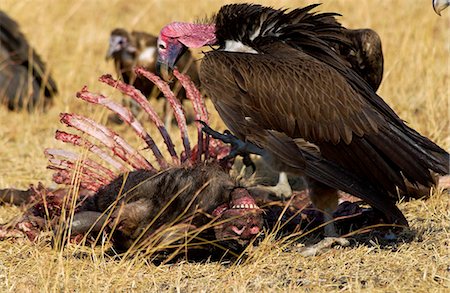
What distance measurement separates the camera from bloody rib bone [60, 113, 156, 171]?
459cm

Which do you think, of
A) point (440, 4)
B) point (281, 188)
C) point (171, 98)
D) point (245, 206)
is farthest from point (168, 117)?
point (245, 206)

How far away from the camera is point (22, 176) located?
19.1 ft

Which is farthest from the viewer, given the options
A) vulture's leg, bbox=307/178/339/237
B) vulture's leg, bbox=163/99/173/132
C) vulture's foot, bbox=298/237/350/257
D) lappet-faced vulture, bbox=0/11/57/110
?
lappet-faced vulture, bbox=0/11/57/110

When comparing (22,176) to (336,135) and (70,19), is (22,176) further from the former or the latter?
(70,19)

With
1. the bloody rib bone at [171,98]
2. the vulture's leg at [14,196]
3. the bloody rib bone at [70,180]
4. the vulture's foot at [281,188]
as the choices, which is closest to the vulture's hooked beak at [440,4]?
the vulture's foot at [281,188]

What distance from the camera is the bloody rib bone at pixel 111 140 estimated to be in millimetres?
4594

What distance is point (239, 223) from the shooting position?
382 cm

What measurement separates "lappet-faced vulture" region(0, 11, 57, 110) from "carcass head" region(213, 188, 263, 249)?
448 cm

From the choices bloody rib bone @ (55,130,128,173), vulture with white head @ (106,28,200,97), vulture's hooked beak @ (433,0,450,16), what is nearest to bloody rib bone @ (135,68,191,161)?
bloody rib bone @ (55,130,128,173)

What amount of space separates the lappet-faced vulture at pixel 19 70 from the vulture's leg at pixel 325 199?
4279 millimetres

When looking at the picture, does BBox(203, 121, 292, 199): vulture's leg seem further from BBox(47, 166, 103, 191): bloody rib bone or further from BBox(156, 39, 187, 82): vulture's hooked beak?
BBox(47, 166, 103, 191): bloody rib bone

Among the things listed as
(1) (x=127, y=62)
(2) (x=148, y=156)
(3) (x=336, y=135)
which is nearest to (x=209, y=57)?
(3) (x=336, y=135)

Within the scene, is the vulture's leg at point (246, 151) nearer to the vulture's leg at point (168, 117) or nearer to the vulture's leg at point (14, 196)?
the vulture's leg at point (14, 196)

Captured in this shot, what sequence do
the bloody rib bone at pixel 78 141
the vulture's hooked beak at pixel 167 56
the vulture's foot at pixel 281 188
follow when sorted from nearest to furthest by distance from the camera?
the bloody rib bone at pixel 78 141
the vulture's hooked beak at pixel 167 56
the vulture's foot at pixel 281 188
